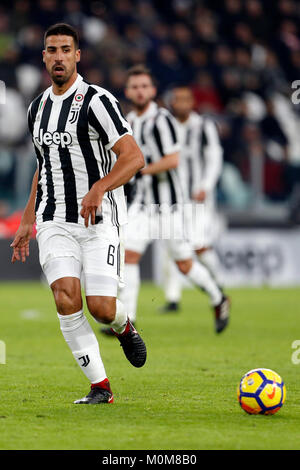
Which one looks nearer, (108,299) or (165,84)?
(108,299)

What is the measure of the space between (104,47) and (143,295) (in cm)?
503

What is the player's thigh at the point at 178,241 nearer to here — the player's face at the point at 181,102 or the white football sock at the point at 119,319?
the player's face at the point at 181,102

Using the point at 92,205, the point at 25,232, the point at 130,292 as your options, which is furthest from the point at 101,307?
the point at 130,292

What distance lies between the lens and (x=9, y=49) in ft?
52.0

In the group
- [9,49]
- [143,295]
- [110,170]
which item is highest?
[9,49]

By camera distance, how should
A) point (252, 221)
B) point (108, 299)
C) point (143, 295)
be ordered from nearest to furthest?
point (108, 299) < point (143, 295) < point (252, 221)

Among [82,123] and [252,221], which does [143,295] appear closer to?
[252,221]

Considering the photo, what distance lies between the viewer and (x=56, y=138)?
520cm

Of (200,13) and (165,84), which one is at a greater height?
(200,13)

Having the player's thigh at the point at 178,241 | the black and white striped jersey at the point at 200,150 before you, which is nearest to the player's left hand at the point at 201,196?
the black and white striped jersey at the point at 200,150

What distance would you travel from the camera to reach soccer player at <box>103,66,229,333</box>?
8.95 metres

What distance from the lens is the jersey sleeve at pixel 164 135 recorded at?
9.10 metres
